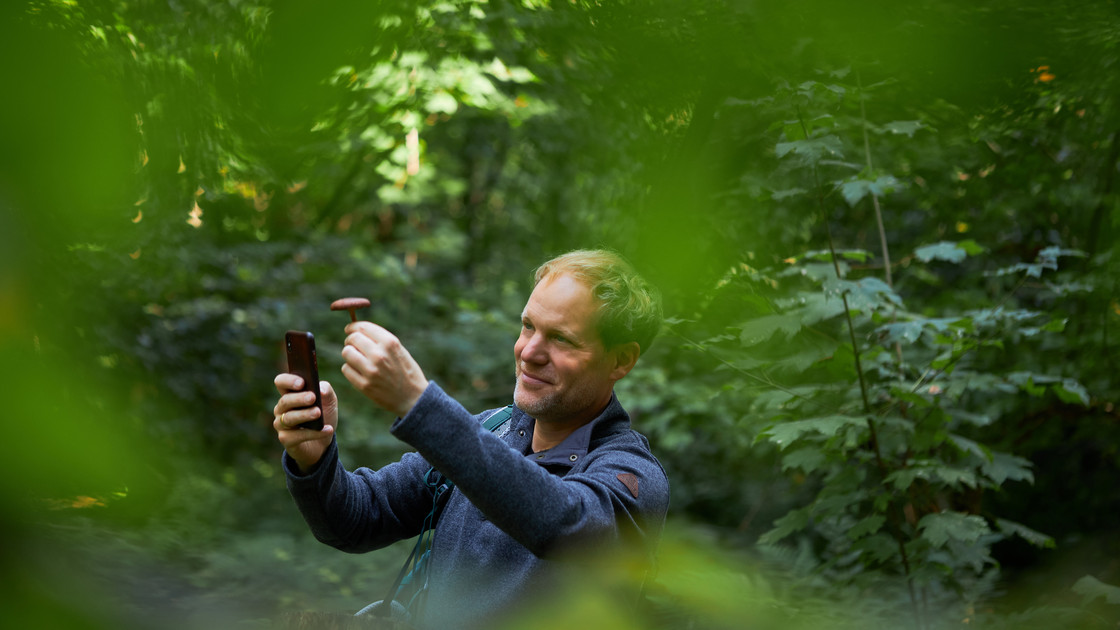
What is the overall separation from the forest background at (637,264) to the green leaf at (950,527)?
1cm

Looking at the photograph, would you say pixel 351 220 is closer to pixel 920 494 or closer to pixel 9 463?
pixel 920 494

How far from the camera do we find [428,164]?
7312mm

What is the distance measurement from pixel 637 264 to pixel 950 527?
6.67ft

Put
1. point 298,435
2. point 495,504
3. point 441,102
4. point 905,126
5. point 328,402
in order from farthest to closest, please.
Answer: point 441,102 → point 905,126 → point 328,402 → point 298,435 → point 495,504

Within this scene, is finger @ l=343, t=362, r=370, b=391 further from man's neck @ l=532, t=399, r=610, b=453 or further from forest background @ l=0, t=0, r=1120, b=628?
man's neck @ l=532, t=399, r=610, b=453

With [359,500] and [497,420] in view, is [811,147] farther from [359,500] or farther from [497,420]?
[359,500]

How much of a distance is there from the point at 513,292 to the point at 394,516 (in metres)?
5.69

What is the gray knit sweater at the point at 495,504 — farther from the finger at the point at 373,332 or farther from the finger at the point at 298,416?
the finger at the point at 298,416

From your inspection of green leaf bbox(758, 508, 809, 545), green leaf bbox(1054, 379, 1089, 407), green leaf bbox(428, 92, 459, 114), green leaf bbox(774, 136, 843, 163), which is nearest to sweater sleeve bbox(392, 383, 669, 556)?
green leaf bbox(774, 136, 843, 163)

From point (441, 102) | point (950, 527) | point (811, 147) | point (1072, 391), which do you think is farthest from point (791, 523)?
point (441, 102)

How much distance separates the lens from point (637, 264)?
103cm

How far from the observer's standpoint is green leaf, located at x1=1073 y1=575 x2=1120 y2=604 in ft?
9.37

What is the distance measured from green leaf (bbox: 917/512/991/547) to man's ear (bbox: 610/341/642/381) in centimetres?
136

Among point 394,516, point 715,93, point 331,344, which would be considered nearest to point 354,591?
point 331,344
